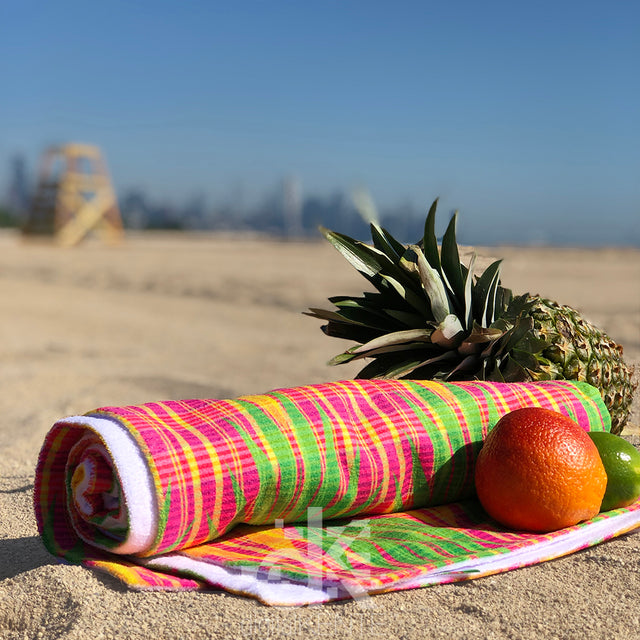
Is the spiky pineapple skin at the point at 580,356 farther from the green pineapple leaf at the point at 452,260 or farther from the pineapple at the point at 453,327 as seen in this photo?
the green pineapple leaf at the point at 452,260

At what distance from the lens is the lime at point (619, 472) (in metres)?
2.78

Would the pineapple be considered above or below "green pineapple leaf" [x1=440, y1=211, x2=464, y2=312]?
below

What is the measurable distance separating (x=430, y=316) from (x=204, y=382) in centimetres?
362

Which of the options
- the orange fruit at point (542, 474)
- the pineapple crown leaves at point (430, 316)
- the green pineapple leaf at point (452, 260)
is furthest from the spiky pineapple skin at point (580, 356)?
the orange fruit at point (542, 474)

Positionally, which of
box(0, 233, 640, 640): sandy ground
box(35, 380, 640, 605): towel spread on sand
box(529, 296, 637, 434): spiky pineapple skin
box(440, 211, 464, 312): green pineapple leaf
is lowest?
box(0, 233, 640, 640): sandy ground

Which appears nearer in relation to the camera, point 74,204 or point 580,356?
point 580,356

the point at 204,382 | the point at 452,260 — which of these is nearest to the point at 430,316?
the point at 452,260

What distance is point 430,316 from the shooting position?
3.57 meters

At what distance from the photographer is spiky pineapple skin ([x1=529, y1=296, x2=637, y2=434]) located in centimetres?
351

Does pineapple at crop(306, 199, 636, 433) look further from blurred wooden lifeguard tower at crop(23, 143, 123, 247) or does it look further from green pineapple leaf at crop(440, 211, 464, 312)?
blurred wooden lifeguard tower at crop(23, 143, 123, 247)

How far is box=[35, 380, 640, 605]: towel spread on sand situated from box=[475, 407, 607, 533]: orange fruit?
0.24 feet

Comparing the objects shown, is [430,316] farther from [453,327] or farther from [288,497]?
[288,497]

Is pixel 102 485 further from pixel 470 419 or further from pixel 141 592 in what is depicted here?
pixel 470 419

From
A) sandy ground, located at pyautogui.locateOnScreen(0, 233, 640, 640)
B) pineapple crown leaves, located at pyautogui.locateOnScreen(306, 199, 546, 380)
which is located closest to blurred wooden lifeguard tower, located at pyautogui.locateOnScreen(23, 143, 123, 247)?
sandy ground, located at pyautogui.locateOnScreen(0, 233, 640, 640)
